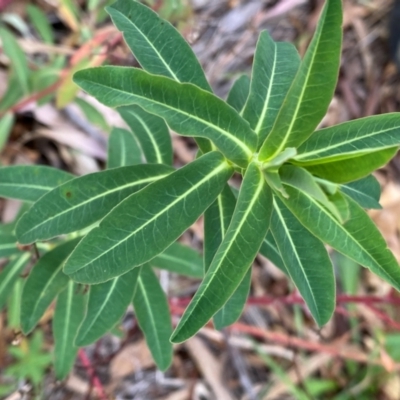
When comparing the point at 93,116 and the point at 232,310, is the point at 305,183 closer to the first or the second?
the point at 232,310

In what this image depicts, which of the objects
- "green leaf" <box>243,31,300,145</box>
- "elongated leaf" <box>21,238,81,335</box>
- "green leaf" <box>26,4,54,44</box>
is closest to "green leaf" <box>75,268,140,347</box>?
"elongated leaf" <box>21,238,81,335</box>

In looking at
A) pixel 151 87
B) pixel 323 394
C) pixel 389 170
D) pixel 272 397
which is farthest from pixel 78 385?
pixel 389 170

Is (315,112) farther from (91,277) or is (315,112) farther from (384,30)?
(384,30)

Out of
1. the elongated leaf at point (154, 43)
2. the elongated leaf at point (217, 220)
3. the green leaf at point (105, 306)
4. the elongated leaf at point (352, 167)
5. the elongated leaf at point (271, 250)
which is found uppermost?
the elongated leaf at point (154, 43)

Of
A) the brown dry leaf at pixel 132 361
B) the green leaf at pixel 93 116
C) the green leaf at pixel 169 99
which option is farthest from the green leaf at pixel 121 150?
the brown dry leaf at pixel 132 361

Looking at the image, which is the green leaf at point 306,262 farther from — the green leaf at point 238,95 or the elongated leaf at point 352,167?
the green leaf at point 238,95
